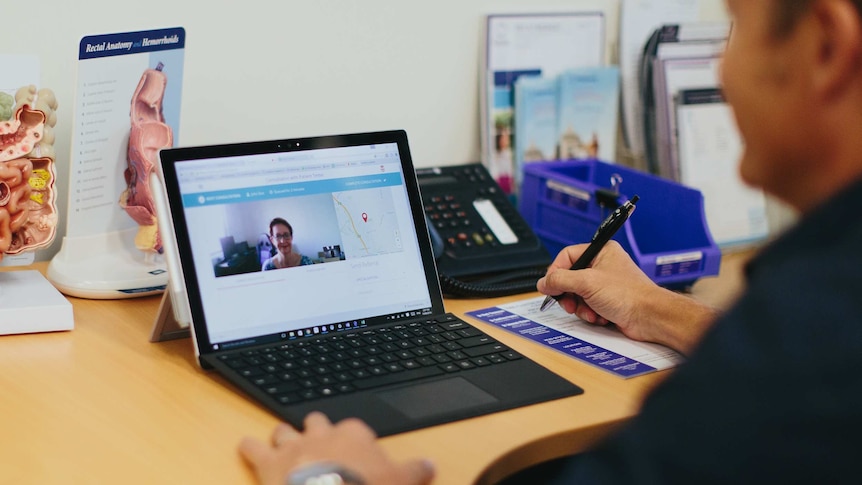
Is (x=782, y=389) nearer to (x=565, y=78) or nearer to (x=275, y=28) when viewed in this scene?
(x=275, y=28)

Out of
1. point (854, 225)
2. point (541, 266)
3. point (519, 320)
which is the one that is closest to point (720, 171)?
point (541, 266)

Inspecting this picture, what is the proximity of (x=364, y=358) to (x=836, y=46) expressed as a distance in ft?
2.08

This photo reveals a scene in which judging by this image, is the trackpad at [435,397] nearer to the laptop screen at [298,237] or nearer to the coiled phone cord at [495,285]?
the laptop screen at [298,237]

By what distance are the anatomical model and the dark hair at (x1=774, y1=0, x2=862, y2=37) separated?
0.89 meters

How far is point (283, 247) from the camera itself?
Answer: 46.0 inches

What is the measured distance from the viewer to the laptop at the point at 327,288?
1027 millimetres

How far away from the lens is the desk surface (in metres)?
0.87

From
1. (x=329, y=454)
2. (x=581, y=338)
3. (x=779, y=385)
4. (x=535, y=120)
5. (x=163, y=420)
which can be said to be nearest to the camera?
(x=779, y=385)

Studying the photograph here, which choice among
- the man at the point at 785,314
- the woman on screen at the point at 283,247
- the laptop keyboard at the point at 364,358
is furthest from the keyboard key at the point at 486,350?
the man at the point at 785,314

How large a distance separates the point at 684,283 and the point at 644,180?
0.18m

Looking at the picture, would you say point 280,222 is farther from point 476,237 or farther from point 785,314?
point 785,314

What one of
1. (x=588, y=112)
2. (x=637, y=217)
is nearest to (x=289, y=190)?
(x=637, y=217)

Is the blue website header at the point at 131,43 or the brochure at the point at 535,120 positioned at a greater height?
the blue website header at the point at 131,43

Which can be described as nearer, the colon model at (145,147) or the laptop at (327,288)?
the laptop at (327,288)
